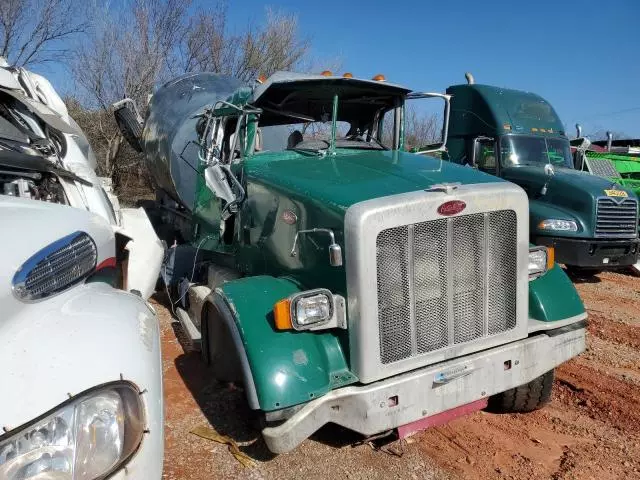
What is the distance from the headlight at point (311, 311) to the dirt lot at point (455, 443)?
0.99 m

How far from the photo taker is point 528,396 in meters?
4.01

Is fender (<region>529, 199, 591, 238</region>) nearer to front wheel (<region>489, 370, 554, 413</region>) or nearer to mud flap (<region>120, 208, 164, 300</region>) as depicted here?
front wheel (<region>489, 370, 554, 413</region>)

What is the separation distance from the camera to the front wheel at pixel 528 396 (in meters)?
3.97

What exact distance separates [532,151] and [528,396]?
23.8 feet

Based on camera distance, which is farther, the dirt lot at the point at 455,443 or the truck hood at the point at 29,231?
the dirt lot at the point at 455,443

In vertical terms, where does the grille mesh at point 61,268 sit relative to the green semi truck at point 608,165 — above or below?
above

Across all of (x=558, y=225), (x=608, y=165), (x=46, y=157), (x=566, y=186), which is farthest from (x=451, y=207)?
(x=608, y=165)

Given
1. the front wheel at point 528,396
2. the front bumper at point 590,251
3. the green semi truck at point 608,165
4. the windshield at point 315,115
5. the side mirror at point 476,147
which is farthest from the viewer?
the green semi truck at point 608,165

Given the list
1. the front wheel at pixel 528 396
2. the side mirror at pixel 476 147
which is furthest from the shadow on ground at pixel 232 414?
the side mirror at pixel 476 147

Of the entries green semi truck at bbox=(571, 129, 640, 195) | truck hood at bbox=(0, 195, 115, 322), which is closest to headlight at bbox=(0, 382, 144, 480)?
truck hood at bbox=(0, 195, 115, 322)

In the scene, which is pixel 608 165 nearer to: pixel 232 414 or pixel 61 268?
pixel 232 414

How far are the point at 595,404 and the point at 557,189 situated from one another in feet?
17.3

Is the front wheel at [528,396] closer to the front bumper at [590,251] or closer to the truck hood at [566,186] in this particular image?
the front bumper at [590,251]

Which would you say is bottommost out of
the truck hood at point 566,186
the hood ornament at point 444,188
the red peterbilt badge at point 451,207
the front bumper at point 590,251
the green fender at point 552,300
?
the front bumper at point 590,251
